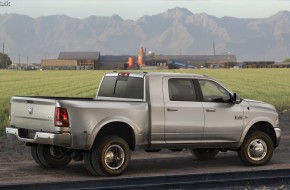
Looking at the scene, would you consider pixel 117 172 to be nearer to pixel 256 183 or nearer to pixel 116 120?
pixel 116 120

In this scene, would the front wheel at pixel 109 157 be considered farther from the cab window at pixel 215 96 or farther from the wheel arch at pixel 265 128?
the wheel arch at pixel 265 128

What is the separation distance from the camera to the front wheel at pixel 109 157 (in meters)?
9.62

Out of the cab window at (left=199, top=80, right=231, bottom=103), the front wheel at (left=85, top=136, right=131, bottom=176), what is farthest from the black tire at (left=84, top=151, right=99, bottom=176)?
the cab window at (left=199, top=80, right=231, bottom=103)

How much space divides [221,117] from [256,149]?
1059 mm

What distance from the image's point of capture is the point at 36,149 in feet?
36.0

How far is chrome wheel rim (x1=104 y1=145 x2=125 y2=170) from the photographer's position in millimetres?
9750

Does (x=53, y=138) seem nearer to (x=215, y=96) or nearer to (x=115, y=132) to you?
(x=115, y=132)

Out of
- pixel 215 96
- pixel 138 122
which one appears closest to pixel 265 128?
pixel 215 96

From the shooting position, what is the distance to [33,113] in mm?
9773

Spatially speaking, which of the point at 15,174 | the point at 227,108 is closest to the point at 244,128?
the point at 227,108

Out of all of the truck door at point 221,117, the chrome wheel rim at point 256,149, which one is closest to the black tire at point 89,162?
the truck door at point 221,117

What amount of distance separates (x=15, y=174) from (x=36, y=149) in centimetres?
92

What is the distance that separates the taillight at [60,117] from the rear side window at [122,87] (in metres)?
1.67

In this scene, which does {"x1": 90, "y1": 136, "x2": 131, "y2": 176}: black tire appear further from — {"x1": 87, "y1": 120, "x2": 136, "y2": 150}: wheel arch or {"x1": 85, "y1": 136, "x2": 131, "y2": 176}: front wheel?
{"x1": 87, "y1": 120, "x2": 136, "y2": 150}: wheel arch
